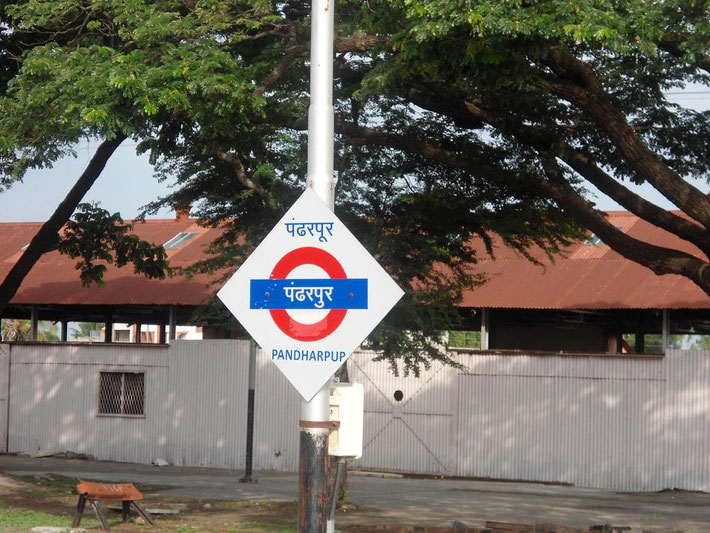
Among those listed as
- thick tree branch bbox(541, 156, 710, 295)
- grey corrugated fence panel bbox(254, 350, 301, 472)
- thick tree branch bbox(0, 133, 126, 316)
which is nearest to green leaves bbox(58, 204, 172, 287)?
thick tree branch bbox(0, 133, 126, 316)

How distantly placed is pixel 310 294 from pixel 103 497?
8.26 m

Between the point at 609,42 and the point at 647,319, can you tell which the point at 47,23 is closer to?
the point at 609,42

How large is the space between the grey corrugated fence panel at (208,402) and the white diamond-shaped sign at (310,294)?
16804mm

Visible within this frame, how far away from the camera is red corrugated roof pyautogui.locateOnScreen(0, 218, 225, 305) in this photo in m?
25.6

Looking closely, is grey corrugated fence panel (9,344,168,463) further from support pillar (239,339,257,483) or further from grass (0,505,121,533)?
grass (0,505,121,533)

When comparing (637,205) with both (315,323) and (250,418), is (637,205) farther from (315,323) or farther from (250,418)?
(250,418)

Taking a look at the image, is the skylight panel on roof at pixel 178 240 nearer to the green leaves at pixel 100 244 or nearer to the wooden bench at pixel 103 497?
the green leaves at pixel 100 244

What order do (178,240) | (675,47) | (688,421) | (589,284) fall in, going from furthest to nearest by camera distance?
(178,240)
(589,284)
(688,421)
(675,47)

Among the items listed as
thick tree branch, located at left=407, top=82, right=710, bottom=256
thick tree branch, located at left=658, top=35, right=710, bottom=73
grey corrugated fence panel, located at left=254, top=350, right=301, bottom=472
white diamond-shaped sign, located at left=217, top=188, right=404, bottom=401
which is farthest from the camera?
grey corrugated fence panel, located at left=254, top=350, right=301, bottom=472

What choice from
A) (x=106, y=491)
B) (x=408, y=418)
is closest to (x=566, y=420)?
(x=408, y=418)

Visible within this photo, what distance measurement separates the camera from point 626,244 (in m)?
12.9

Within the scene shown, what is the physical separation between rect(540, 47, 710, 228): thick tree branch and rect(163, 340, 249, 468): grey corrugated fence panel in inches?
465

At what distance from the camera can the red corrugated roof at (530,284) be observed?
21.6m

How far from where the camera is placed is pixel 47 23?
13523mm
